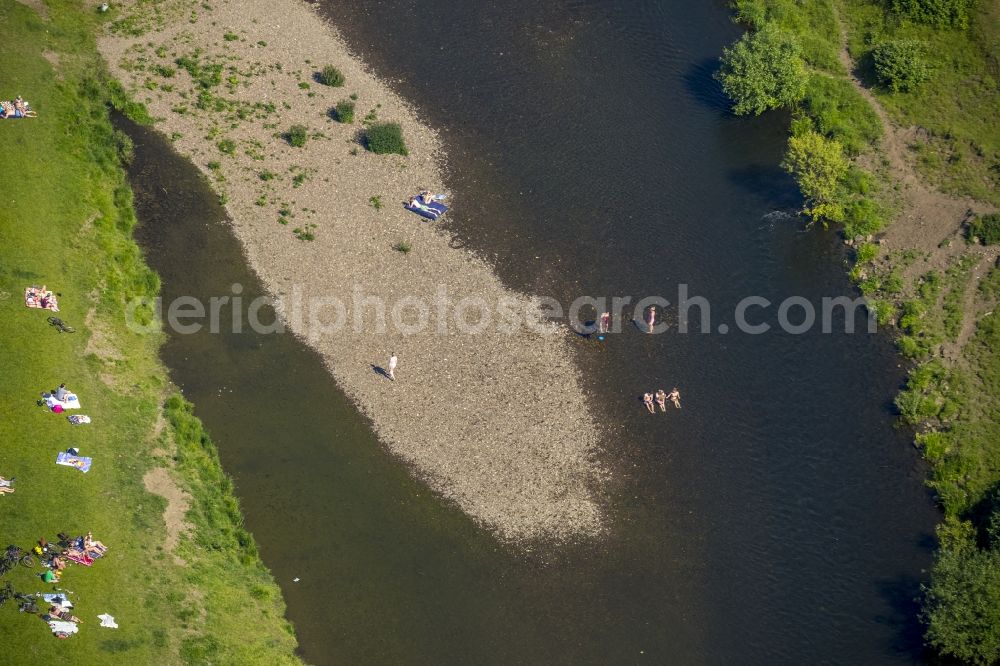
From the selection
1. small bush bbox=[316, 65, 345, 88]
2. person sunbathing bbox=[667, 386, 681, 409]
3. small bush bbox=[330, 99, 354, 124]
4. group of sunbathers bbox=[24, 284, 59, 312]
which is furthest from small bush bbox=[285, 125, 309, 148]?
person sunbathing bbox=[667, 386, 681, 409]

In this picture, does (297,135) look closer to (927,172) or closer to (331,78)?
(331,78)

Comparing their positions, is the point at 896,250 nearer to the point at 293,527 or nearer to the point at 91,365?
the point at 293,527

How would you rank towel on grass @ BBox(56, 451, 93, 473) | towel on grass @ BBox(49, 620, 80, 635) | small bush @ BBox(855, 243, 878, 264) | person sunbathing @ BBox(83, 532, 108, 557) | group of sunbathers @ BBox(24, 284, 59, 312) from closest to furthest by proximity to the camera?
towel on grass @ BBox(49, 620, 80, 635)
person sunbathing @ BBox(83, 532, 108, 557)
towel on grass @ BBox(56, 451, 93, 473)
group of sunbathers @ BBox(24, 284, 59, 312)
small bush @ BBox(855, 243, 878, 264)

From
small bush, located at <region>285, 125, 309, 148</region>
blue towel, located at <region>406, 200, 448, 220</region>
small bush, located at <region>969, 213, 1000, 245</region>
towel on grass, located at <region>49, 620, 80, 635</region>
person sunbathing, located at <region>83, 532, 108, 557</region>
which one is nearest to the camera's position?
towel on grass, located at <region>49, 620, 80, 635</region>

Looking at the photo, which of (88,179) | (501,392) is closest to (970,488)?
(501,392)

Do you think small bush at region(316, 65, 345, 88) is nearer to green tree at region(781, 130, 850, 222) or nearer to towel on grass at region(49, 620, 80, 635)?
green tree at region(781, 130, 850, 222)

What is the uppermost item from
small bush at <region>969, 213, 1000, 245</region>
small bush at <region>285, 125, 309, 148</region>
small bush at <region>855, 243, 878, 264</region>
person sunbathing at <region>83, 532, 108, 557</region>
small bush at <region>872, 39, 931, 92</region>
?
small bush at <region>872, 39, 931, 92</region>

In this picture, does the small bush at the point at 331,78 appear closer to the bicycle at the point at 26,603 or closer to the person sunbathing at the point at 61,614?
the bicycle at the point at 26,603

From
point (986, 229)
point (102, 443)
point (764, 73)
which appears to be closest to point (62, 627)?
point (102, 443)
